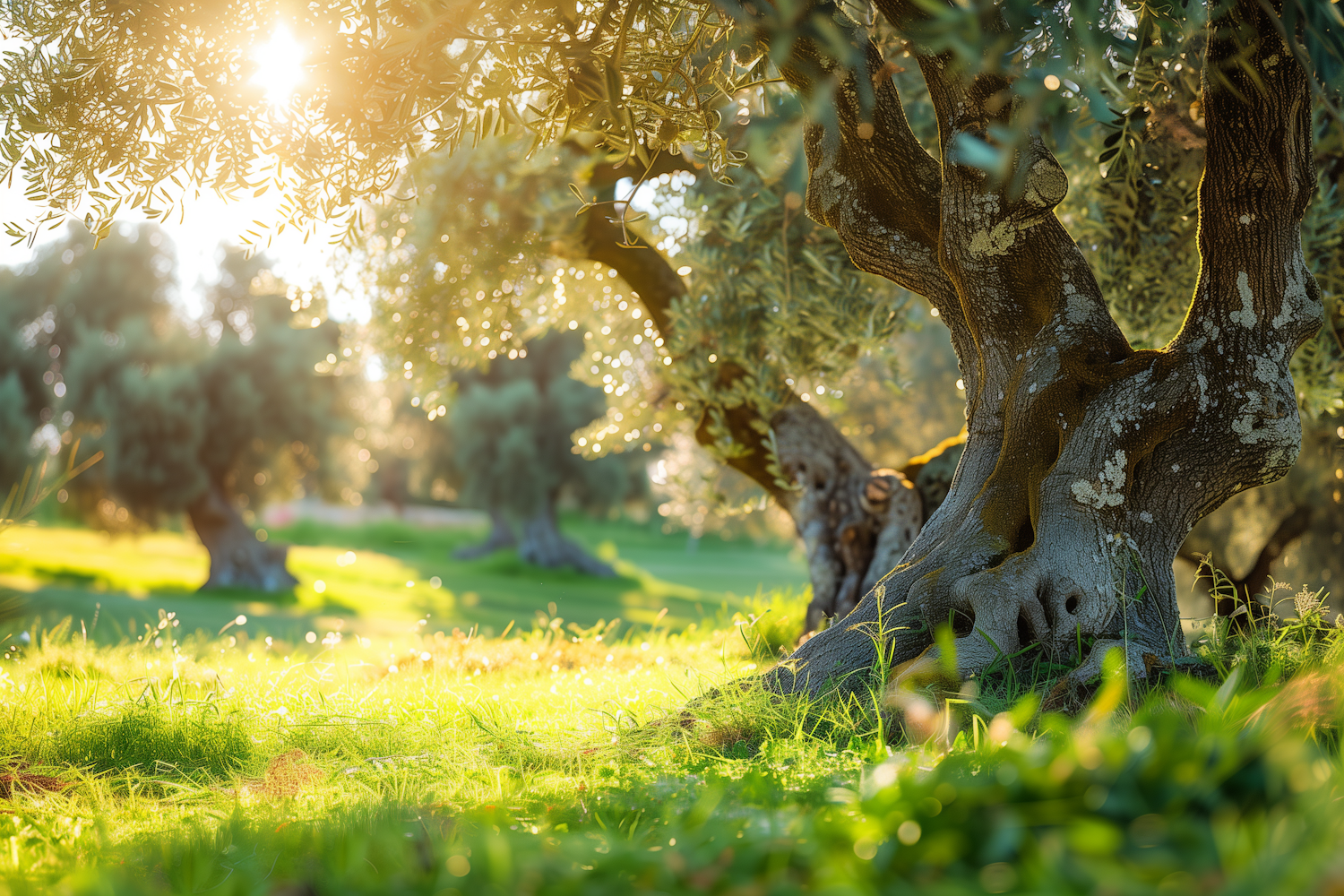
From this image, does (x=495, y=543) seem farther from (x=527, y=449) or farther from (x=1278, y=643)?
(x=1278, y=643)

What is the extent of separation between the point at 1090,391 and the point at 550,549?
2634 cm

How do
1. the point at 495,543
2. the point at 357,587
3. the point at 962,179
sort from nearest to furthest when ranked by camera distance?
the point at 962,179 → the point at 357,587 → the point at 495,543

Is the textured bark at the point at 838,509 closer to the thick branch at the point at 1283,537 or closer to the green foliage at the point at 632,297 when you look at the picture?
the green foliage at the point at 632,297

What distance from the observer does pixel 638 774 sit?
11.4 ft

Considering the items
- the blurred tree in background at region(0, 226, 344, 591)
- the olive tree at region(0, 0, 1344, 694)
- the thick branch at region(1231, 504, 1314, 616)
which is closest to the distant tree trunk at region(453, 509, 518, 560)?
the blurred tree in background at region(0, 226, 344, 591)

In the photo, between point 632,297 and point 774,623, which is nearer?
point 774,623

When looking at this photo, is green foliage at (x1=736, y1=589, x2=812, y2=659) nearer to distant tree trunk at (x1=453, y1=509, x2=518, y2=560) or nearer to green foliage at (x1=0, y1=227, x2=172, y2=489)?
green foliage at (x1=0, y1=227, x2=172, y2=489)

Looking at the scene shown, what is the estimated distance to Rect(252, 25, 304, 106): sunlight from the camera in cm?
513

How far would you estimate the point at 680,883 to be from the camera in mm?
1781

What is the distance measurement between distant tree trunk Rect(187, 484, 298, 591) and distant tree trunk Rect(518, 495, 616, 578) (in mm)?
9180

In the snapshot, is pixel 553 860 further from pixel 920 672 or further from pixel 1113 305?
pixel 1113 305

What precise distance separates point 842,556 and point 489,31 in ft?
18.7

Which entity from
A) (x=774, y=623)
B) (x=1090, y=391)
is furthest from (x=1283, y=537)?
(x=1090, y=391)

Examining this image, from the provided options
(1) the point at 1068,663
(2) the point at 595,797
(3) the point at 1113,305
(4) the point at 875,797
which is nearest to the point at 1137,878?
(4) the point at 875,797
